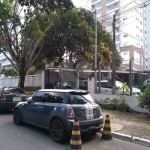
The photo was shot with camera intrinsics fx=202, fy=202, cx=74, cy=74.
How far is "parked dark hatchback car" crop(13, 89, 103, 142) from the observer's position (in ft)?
18.5

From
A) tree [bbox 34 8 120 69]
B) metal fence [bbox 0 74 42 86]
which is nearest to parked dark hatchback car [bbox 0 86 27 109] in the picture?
metal fence [bbox 0 74 42 86]

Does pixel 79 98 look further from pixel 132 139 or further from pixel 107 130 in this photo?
pixel 132 139

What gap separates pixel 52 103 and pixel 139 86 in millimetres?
5746

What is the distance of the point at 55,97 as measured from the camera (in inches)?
251

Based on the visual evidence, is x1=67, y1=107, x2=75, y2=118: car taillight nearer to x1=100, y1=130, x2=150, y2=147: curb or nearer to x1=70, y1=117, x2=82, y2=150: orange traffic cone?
x1=70, y1=117, x2=82, y2=150: orange traffic cone

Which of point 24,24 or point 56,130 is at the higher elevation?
point 24,24

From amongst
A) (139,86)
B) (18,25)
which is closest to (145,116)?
(139,86)

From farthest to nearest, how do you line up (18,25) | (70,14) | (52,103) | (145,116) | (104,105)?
(70,14)
(18,25)
(104,105)
(145,116)
(52,103)

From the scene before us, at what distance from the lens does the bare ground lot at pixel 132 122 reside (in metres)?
6.74

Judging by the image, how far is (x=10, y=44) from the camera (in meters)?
16.8

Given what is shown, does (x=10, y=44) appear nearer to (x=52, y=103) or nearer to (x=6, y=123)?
(x=6, y=123)

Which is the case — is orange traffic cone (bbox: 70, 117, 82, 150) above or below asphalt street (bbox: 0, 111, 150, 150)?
above

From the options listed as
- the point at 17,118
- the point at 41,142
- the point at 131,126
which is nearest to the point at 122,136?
the point at 131,126

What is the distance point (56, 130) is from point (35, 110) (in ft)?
4.25
